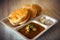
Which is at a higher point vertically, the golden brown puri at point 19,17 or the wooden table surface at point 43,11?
the golden brown puri at point 19,17

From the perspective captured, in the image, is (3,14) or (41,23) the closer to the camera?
(41,23)

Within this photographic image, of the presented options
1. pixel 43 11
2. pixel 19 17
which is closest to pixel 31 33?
pixel 19 17

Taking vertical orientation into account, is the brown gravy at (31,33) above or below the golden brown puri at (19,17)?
below

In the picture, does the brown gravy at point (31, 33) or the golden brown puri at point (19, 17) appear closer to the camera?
the brown gravy at point (31, 33)

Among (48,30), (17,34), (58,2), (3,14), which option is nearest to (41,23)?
(48,30)

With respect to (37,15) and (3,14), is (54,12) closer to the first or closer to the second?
(37,15)

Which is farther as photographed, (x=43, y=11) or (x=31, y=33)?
(x=43, y=11)

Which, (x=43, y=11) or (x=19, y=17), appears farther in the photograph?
(x=43, y=11)

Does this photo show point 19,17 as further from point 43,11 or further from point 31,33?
point 43,11
